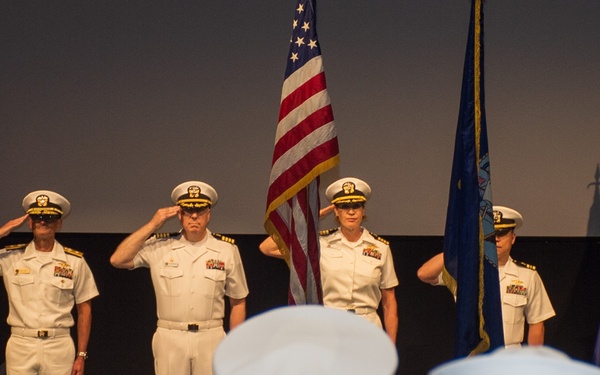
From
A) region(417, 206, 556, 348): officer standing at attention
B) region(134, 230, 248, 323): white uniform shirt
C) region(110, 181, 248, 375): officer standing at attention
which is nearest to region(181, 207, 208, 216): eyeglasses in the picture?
region(110, 181, 248, 375): officer standing at attention

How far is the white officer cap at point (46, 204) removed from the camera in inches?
217

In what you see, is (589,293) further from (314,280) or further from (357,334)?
(357,334)

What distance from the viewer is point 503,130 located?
6.38m

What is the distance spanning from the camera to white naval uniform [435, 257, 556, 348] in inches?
199

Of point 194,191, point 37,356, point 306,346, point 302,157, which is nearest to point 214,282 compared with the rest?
point 194,191

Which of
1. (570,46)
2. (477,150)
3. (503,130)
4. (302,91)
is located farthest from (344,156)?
(477,150)

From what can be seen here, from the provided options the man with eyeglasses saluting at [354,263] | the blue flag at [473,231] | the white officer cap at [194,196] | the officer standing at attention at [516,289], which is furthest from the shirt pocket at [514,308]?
the white officer cap at [194,196]

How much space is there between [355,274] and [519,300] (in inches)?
36.0

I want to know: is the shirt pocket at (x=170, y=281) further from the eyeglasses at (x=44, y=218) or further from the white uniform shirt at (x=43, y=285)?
the eyeglasses at (x=44, y=218)

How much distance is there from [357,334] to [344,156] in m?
5.36

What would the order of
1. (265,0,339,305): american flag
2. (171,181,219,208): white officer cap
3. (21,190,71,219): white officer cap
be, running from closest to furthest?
(265,0,339,305): american flag → (171,181,219,208): white officer cap → (21,190,71,219): white officer cap

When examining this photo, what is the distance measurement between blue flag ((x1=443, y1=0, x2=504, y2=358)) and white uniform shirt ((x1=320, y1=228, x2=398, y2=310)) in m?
1.50

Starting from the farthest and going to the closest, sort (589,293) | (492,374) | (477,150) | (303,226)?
(589,293) < (303,226) < (477,150) < (492,374)

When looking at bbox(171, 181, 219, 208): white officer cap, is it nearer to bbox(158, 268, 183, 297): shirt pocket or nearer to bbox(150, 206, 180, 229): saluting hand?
bbox(150, 206, 180, 229): saluting hand
